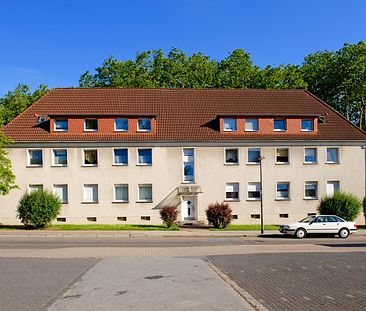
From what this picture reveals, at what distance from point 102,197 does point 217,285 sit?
28628 mm

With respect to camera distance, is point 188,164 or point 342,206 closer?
point 342,206

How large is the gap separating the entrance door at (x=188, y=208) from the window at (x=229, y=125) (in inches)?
247

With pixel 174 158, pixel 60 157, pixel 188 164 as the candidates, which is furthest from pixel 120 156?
pixel 188 164

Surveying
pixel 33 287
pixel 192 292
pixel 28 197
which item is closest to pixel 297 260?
pixel 192 292

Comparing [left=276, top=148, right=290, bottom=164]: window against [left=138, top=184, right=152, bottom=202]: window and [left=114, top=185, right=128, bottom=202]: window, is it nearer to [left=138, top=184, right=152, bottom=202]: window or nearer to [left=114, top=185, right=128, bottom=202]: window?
[left=138, top=184, right=152, bottom=202]: window

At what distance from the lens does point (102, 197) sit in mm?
38344

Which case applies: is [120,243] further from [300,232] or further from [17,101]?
[17,101]

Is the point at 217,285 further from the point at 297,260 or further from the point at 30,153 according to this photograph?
the point at 30,153

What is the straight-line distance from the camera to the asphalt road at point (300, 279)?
8.98m

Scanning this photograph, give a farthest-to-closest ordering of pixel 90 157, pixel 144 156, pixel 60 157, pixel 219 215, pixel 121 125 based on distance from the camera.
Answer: pixel 121 125
pixel 144 156
pixel 90 157
pixel 60 157
pixel 219 215

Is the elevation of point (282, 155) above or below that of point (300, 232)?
above

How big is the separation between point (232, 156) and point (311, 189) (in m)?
7.10

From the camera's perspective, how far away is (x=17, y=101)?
56219 mm

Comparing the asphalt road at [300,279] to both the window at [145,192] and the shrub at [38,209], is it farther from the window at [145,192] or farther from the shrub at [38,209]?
the window at [145,192]
